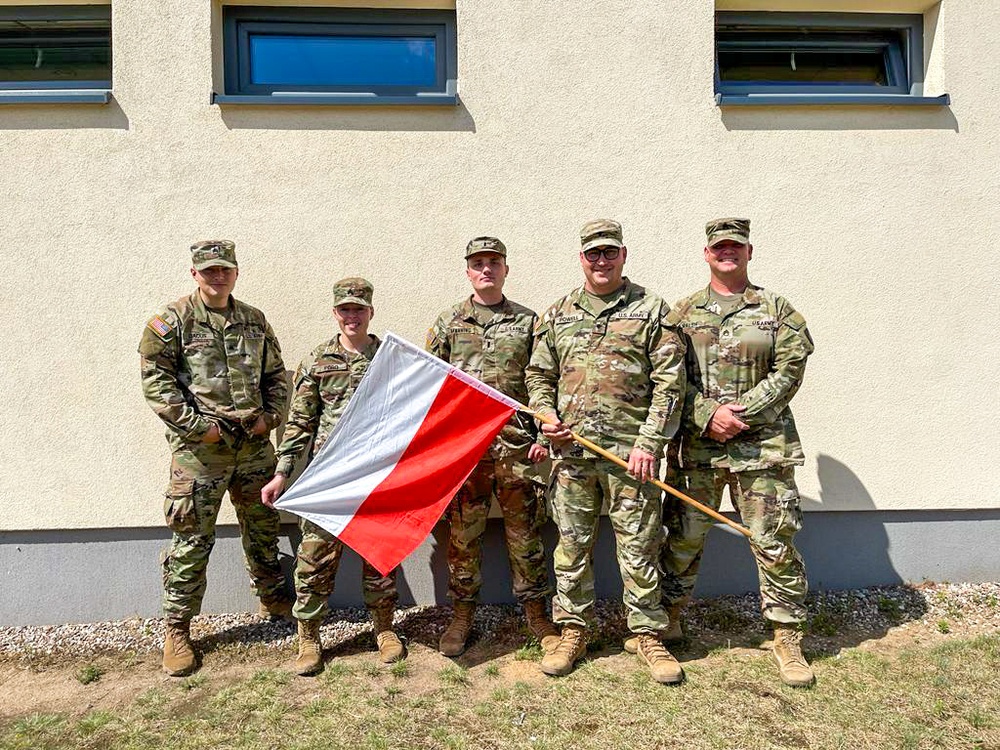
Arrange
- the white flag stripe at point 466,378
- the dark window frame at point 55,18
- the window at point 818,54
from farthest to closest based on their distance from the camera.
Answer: the window at point 818,54 < the dark window frame at point 55,18 < the white flag stripe at point 466,378

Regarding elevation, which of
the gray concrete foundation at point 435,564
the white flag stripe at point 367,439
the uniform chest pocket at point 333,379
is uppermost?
the uniform chest pocket at point 333,379

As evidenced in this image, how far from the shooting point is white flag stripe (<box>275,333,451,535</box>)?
10.8ft

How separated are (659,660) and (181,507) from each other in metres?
2.63

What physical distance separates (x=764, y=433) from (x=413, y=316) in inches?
84.4

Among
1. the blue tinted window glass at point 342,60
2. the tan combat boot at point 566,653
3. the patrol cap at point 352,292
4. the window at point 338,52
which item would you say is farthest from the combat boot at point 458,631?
the blue tinted window glass at point 342,60

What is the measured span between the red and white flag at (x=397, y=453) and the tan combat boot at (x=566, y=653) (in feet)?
2.99

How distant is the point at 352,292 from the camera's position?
3447 millimetres

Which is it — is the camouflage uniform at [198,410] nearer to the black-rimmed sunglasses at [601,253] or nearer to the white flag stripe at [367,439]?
the white flag stripe at [367,439]

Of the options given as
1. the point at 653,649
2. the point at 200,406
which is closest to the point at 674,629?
the point at 653,649

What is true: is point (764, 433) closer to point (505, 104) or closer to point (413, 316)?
point (413, 316)

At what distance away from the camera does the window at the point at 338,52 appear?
13.6 ft

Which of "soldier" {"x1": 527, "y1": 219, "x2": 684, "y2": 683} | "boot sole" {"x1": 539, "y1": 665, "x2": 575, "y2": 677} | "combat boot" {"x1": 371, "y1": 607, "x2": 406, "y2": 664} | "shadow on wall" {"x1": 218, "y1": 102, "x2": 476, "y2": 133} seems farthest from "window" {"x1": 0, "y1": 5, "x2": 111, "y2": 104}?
"boot sole" {"x1": 539, "y1": 665, "x2": 575, "y2": 677}

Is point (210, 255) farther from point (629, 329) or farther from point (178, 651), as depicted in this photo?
point (629, 329)

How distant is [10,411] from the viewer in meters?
3.94
